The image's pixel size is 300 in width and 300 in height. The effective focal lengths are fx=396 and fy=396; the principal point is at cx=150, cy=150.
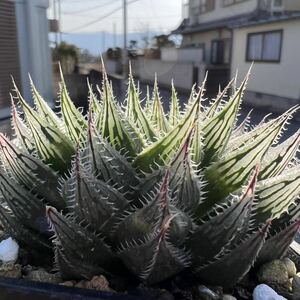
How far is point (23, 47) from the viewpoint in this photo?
7.94 metres

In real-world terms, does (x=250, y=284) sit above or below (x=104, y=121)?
below

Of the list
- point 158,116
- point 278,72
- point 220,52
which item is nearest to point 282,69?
point 278,72

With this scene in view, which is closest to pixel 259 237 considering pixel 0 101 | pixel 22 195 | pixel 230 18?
pixel 22 195

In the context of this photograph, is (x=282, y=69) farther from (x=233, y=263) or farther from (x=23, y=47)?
(x=233, y=263)

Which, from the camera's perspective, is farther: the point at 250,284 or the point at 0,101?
the point at 0,101

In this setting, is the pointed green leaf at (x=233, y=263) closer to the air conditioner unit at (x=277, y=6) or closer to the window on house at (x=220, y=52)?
the air conditioner unit at (x=277, y=6)

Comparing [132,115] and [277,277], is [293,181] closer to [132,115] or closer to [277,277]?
[277,277]

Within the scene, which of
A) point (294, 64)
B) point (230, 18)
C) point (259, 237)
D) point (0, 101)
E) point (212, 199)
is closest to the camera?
point (259, 237)

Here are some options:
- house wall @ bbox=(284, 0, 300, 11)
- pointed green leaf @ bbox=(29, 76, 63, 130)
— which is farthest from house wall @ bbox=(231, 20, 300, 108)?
pointed green leaf @ bbox=(29, 76, 63, 130)

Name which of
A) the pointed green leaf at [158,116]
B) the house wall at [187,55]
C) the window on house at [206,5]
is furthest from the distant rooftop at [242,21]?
the pointed green leaf at [158,116]

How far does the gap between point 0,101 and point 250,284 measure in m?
6.68

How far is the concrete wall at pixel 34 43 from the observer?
776 centimetres

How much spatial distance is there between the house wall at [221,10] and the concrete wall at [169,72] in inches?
115

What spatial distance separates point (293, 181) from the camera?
3.65ft
